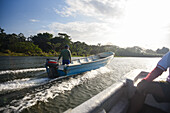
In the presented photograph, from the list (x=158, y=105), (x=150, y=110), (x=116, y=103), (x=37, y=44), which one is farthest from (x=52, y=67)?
(x=37, y=44)

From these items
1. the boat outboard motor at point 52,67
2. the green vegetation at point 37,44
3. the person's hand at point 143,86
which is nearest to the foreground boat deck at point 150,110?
the person's hand at point 143,86

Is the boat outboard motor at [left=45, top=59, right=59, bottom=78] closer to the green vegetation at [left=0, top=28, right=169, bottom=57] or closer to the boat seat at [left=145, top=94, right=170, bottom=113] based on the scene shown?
the boat seat at [left=145, top=94, right=170, bottom=113]

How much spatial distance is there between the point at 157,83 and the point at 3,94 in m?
6.07

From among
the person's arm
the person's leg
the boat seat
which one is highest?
the person's arm

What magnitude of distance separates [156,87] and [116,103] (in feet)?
2.92

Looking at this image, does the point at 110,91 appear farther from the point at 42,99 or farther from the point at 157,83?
the point at 42,99

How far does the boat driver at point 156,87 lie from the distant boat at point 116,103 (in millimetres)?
365

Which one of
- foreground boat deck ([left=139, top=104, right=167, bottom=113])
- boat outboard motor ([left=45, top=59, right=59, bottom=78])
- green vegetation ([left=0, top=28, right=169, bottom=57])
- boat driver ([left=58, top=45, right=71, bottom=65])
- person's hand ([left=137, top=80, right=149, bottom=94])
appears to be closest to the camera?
person's hand ([left=137, top=80, right=149, bottom=94])

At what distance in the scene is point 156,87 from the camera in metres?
1.46

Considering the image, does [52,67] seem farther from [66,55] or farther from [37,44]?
[37,44]

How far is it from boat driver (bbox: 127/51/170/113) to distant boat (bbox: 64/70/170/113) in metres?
0.36

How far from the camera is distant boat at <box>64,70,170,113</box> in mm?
1258

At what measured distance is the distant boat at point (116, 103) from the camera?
4.13ft

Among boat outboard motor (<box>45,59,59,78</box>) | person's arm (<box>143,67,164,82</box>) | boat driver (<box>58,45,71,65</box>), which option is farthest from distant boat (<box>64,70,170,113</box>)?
boat driver (<box>58,45,71,65</box>)
